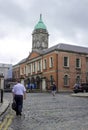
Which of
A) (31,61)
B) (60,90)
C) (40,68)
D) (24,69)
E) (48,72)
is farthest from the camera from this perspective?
(24,69)

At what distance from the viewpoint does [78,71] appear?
65875 mm

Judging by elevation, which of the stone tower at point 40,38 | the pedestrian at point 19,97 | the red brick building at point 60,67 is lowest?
the pedestrian at point 19,97

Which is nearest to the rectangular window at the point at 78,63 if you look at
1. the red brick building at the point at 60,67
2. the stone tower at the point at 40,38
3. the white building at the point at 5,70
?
the red brick building at the point at 60,67

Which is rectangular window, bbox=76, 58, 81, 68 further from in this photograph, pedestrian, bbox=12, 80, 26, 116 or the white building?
pedestrian, bbox=12, 80, 26, 116

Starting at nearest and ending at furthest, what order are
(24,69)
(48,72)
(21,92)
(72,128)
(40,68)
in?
(72,128) → (21,92) → (48,72) → (40,68) → (24,69)

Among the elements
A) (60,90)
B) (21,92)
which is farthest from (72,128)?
(60,90)

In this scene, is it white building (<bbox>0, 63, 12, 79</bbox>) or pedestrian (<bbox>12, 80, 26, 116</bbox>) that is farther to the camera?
white building (<bbox>0, 63, 12, 79</bbox>)

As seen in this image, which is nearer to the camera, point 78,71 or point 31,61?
point 78,71

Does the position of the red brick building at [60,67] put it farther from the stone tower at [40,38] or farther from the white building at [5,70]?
the white building at [5,70]

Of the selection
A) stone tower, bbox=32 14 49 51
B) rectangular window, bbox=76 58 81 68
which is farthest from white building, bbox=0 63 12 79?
rectangular window, bbox=76 58 81 68

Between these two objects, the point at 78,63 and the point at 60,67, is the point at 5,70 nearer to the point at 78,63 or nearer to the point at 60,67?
the point at 78,63

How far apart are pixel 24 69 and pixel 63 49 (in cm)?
2098

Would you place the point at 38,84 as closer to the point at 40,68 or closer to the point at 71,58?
the point at 40,68

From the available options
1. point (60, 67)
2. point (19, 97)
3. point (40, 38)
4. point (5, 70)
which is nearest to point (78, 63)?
point (60, 67)
